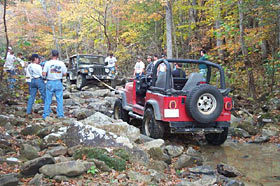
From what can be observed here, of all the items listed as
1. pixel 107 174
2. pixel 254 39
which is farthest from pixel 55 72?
pixel 254 39

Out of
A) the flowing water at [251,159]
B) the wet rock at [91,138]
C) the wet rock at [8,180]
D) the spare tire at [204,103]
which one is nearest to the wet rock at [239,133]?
the flowing water at [251,159]

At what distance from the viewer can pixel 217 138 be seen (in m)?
7.03

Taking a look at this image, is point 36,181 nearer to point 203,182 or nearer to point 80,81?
point 203,182

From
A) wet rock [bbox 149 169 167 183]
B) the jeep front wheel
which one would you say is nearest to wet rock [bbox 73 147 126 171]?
wet rock [bbox 149 169 167 183]

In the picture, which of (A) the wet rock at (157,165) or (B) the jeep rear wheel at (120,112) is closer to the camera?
(A) the wet rock at (157,165)

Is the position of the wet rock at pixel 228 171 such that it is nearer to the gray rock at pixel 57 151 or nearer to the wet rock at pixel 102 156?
the wet rock at pixel 102 156

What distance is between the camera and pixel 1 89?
998 cm

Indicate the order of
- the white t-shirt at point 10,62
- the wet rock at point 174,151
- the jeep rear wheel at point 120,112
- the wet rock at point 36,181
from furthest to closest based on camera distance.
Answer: the white t-shirt at point 10,62, the jeep rear wheel at point 120,112, the wet rock at point 174,151, the wet rock at point 36,181

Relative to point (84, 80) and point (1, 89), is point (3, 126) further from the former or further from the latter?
point (84, 80)

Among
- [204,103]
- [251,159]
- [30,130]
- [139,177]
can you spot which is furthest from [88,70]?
[139,177]

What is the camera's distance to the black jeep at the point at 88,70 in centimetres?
1700

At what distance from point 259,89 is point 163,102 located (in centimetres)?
710

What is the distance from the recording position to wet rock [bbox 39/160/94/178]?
409 centimetres

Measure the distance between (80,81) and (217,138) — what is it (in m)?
11.5
